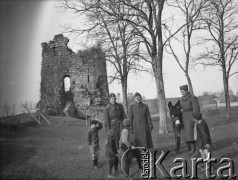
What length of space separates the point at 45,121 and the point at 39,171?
40.4ft

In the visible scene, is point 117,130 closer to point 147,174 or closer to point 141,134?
point 141,134

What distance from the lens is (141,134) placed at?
7.88 metres

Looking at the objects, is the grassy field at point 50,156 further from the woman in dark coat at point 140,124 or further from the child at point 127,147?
the woman in dark coat at point 140,124

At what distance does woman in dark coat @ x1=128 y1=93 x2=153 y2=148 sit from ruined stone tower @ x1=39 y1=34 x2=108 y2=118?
18290mm

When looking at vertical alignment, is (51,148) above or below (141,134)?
below

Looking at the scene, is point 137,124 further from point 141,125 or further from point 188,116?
point 188,116

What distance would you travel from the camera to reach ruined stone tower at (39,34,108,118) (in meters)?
26.5

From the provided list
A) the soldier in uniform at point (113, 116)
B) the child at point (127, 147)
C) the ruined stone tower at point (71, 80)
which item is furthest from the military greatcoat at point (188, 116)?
the ruined stone tower at point (71, 80)

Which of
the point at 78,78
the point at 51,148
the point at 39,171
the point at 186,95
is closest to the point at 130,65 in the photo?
the point at 78,78

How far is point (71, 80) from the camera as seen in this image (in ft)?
90.7

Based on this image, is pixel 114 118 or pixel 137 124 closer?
pixel 137 124

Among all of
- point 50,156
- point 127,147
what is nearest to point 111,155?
point 127,147

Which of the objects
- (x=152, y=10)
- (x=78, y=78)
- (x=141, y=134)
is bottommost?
(x=141, y=134)

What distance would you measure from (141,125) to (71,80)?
20452 millimetres
